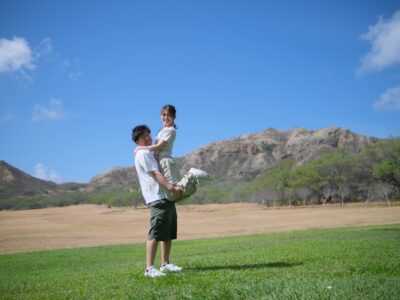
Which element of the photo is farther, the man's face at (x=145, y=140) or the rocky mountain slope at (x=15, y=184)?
the rocky mountain slope at (x=15, y=184)

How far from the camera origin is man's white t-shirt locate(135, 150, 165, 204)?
254 inches

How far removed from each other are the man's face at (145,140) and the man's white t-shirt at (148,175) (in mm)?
305

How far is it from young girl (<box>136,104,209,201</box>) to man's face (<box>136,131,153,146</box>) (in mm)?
195

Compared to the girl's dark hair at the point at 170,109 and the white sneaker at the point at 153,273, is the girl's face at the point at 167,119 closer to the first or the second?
the girl's dark hair at the point at 170,109

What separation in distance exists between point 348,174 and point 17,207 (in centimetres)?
10018

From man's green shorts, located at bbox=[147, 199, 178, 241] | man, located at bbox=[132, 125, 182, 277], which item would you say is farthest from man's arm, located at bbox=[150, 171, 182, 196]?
man's green shorts, located at bbox=[147, 199, 178, 241]

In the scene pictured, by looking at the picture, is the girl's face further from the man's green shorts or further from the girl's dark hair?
the man's green shorts

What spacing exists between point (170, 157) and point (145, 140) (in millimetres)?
549

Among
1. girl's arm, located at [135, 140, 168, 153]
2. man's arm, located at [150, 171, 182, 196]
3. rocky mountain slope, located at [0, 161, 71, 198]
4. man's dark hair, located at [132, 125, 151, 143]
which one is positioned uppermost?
rocky mountain slope, located at [0, 161, 71, 198]

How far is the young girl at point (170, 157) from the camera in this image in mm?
6516

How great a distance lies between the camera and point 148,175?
6.66 m

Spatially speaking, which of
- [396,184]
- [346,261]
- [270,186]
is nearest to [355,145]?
[270,186]

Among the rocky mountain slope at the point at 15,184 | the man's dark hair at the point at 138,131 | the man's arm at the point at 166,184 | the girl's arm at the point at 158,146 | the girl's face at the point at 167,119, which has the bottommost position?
the man's arm at the point at 166,184

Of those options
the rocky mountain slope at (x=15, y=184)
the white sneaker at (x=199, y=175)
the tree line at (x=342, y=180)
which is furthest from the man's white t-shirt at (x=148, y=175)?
the rocky mountain slope at (x=15, y=184)
